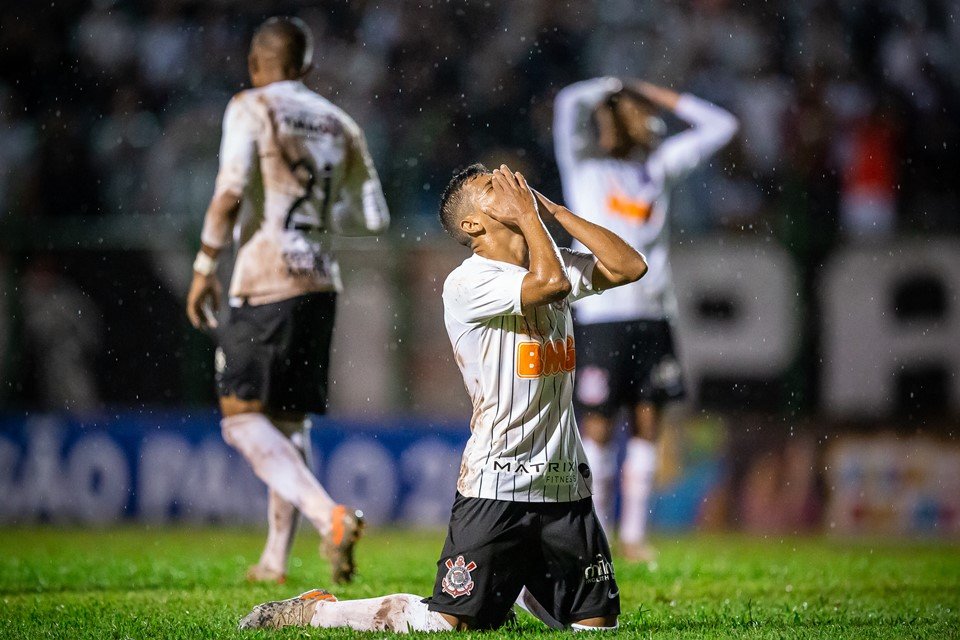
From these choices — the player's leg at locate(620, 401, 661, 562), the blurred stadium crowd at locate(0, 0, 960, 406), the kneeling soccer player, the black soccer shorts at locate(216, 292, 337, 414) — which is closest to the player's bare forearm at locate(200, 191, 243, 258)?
the black soccer shorts at locate(216, 292, 337, 414)

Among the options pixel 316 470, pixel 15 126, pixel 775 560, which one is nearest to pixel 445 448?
pixel 316 470

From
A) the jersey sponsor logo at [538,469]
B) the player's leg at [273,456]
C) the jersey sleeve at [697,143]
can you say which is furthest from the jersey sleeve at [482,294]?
the jersey sleeve at [697,143]

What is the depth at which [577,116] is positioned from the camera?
24.8ft

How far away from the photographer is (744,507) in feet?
30.7

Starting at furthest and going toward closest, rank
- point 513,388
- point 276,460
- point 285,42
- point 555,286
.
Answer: point 285,42, point 276,460, point 513,388, point 555,286

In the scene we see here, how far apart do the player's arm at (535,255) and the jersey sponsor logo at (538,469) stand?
517 mm

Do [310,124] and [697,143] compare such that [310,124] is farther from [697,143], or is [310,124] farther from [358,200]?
[697,143]

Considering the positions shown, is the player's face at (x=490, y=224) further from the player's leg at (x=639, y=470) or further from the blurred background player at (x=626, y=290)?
the player's leg at (x=639, y=470)

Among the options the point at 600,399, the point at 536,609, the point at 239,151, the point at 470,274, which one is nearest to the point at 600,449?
the point at 600,399

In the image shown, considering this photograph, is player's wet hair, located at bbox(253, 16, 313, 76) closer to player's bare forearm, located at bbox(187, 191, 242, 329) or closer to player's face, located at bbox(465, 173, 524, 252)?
player's bare forearm, located at bbox(187, 191, 242, 329)

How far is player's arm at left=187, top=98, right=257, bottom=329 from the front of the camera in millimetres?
6062

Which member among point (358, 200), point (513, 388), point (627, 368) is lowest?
point (627, 368)

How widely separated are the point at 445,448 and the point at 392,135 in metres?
2.72

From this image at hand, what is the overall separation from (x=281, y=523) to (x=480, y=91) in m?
5.51
